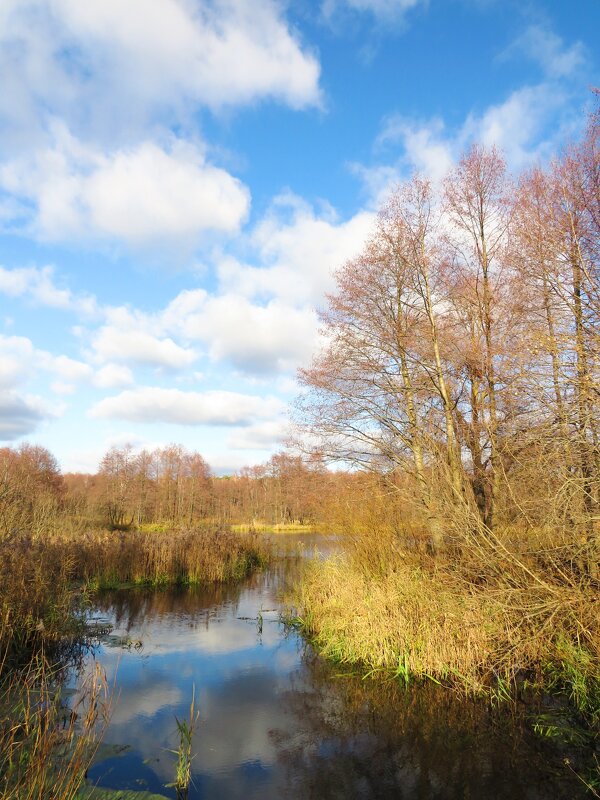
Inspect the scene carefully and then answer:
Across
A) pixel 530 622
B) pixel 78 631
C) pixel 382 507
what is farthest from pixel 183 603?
pixel 530 622

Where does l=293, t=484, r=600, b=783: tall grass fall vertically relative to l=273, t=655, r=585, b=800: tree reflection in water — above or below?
above

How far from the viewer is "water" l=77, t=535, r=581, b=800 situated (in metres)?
5.20

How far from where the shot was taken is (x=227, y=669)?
8789 millimetres

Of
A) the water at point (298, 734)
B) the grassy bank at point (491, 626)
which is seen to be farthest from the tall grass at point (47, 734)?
the grassy bank at point (491, 626)

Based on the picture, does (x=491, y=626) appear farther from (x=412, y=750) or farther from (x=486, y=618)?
(x=412, y=750)

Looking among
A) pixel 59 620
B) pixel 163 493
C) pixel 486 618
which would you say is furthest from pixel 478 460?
pixel 163 493

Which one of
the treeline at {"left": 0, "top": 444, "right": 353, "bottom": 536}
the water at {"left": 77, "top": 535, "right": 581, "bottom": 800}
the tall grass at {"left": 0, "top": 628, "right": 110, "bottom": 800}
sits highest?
the treeline at {"left": 0, "top": 444, "right": 353, "bottom": 536}

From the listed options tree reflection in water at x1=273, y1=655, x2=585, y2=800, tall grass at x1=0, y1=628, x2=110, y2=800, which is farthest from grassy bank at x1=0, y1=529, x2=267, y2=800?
tree reflection in water at x1=273, y1=655, x2=585, y2=800

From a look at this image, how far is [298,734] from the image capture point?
6398 mm

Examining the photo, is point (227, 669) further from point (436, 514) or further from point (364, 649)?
point (436, 514)

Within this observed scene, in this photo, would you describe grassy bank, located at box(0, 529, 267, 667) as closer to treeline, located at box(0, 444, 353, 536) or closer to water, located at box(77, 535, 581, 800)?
water, located at box(77, 535, 581, 800)

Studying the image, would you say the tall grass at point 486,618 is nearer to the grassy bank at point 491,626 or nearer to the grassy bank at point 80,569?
the grassy bank at point 491,626

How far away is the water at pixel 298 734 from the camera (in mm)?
5195

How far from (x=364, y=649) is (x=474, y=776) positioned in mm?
3397
